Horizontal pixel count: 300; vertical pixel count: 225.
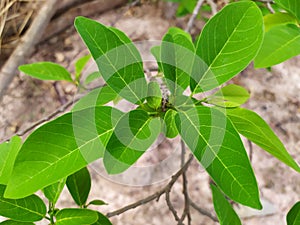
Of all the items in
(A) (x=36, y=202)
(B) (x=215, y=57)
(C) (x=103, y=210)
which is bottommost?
(C) (x=103, y=210)

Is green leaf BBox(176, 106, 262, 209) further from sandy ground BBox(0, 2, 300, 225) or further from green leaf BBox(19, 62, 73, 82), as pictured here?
sandy ground BBox(0, 2, 300, 225)

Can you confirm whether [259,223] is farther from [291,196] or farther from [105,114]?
[105,114]

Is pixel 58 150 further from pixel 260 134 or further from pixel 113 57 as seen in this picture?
pixel 260 134

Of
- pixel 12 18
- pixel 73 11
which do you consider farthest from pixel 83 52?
pixel 12 18

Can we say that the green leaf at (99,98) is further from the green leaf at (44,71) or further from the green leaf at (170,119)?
the green leaf at (44,71)

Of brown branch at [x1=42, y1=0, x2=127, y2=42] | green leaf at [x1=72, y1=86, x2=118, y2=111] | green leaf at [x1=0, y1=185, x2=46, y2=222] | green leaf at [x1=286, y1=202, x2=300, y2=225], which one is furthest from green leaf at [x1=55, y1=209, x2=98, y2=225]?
brown branch at [x1=42, y1=0, x2=127, y2=42]

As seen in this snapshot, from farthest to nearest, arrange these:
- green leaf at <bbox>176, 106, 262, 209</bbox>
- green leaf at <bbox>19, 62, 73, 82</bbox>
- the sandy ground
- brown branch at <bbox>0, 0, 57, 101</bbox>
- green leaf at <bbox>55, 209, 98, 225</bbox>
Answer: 1. the sandy ground
2. brown branch at <bbox>0, 0, 57, 101</bbox>
3. green leaf at <bbox>19, 62, 73, 82</bbox>
4. green leaf at <bbox>55, 209, 98, 225</bbox>
5. green leaf at <bbox>176, 106, 262, 209</bbox>

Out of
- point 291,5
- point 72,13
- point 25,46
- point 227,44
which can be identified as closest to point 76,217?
point 227,44
